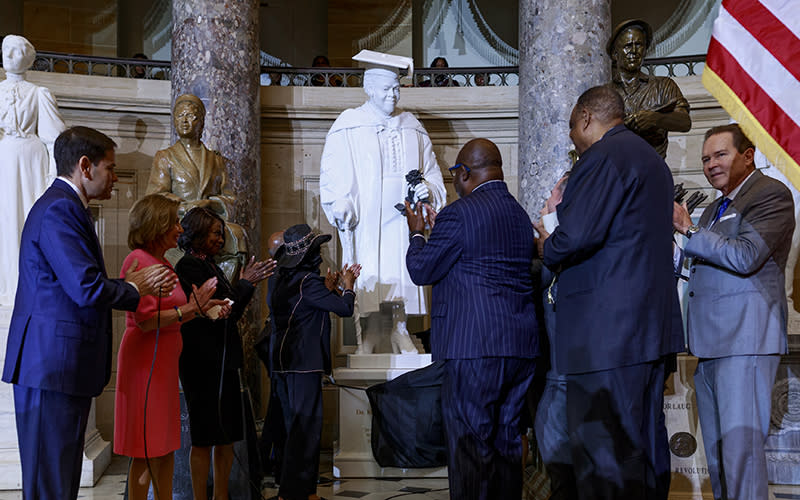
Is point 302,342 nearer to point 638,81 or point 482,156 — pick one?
point 482,156

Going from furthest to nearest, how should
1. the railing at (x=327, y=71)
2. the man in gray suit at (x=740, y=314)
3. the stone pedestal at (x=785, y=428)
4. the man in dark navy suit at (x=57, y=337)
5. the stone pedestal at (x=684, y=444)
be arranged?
the railing at (x=327, y=71)
the stone pedestal at (x=785, y=428)
the stone pedestal at (x=684, y=444)
the man in gray suit at (x=740, y=314)
the man in dark navy suit at (x=57, y=337)

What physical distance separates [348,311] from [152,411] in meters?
1.60

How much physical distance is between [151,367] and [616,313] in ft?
6.06

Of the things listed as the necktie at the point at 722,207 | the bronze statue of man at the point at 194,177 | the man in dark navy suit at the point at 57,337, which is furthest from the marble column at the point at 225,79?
the necktie at the point at 722,207

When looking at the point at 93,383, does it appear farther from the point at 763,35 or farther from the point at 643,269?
the point at 763,35

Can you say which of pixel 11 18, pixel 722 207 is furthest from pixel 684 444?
pixel 11 18

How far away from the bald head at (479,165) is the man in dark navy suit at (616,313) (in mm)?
622

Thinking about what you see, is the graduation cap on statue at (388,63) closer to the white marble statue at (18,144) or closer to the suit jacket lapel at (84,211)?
the white marble statue at (18,144)

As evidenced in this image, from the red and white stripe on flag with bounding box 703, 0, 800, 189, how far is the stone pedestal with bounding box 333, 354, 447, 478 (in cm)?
347

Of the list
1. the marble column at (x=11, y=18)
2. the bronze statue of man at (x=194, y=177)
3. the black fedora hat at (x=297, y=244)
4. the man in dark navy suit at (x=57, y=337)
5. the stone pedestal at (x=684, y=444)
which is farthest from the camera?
the marble column at (x=11, y=18)

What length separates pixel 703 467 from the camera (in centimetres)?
448

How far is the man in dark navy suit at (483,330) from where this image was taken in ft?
11.0

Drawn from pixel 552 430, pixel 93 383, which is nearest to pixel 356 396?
pixel 552 430

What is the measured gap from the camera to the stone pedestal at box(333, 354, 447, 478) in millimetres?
5695
